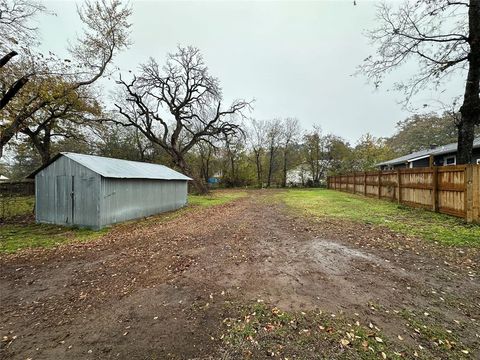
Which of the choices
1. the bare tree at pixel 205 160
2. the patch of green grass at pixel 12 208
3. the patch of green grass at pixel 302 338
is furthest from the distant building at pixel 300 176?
the patch of green grass at pixel 302 338

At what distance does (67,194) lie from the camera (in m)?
9.34

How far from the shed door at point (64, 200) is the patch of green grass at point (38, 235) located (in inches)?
14.5

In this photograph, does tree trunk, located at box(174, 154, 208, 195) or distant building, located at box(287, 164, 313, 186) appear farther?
distant building, located at box(287, 164, 313, 186)

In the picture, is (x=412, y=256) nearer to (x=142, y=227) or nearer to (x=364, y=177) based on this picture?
(x=142, y=227)

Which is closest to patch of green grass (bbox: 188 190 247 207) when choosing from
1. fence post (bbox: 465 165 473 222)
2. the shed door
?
the shed door

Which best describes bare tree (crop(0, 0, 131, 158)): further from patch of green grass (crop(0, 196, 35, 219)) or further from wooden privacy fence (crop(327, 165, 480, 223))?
wooden privacy fence (crop(327, 165, 480, 223))

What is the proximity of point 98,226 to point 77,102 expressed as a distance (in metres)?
10.3

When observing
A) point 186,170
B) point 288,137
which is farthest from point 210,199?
point 288,137

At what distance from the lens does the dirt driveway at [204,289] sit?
2.54 m

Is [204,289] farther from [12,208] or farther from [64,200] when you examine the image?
[12,208]

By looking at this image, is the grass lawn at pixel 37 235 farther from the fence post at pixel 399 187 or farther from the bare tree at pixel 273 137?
the bare tree at pixel 273 137

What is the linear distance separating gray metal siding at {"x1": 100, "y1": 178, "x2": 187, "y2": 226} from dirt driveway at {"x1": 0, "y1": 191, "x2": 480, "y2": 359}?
3.03 metres

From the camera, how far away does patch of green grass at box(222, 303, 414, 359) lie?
7.27 ft

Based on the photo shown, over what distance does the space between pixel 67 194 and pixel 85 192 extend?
1.02 m
